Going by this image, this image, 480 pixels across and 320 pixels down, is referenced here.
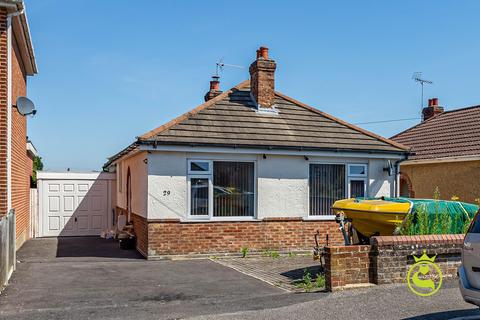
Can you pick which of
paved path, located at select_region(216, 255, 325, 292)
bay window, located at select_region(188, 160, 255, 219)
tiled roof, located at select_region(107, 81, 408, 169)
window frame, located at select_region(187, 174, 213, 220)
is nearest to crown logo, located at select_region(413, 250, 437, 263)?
paved path, located at select_region(216, 255, 325, 292)

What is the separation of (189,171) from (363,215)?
488 cm

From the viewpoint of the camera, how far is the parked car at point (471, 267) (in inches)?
231

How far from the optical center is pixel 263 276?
1031 centimetres

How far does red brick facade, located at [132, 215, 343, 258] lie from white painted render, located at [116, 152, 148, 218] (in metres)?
0.45

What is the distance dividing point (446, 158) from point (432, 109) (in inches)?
278

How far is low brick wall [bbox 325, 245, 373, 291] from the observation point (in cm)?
834

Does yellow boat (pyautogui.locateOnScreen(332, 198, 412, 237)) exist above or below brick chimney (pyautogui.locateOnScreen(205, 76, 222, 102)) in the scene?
below

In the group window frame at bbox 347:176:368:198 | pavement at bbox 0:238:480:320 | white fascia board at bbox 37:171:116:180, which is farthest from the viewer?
white fascia board at bbox 37:171:116:180

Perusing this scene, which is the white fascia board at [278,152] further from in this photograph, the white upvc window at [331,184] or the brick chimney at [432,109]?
the brick chimney at [432,109]

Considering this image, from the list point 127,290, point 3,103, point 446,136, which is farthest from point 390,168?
point 3,103

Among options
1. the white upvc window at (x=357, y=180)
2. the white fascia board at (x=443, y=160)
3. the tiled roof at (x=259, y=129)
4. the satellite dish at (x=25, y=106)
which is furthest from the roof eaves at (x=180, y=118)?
the white fascia board at (x=443, y=160)

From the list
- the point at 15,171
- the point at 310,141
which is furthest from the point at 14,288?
the point at 310,141

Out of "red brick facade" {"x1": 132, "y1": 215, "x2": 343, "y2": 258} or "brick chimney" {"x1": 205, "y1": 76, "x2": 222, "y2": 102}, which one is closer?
"red brick facade" {"x1": 132, "y1": 215, "x2": 343, "y2": 258}

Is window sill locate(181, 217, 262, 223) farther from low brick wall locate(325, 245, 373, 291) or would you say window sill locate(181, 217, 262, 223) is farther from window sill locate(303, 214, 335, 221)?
low brick wall locate(325, 245, 373, 291)
